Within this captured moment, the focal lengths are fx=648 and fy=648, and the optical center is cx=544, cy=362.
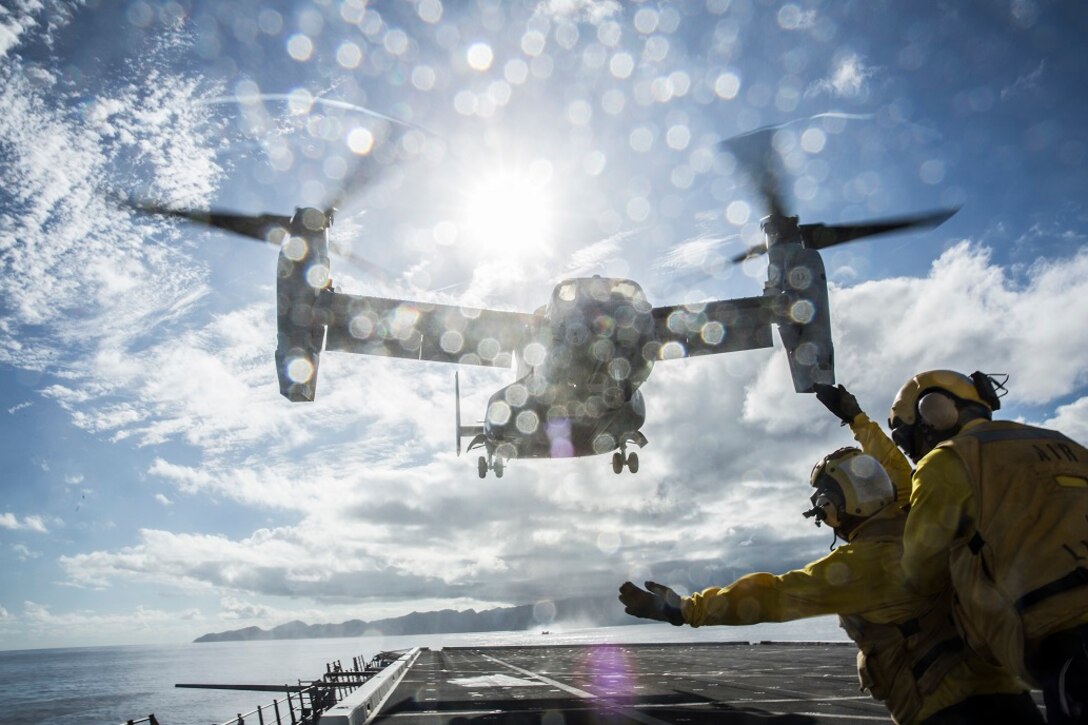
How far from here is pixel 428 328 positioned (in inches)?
865

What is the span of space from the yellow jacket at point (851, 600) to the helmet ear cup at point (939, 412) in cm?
66

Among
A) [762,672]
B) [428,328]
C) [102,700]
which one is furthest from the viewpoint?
[102,700]

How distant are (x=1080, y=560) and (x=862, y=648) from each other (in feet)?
4.35

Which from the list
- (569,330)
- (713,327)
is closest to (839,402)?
(569,330)

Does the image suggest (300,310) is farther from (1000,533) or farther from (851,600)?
(1000,533)

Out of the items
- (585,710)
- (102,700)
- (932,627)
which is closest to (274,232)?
(585,710)

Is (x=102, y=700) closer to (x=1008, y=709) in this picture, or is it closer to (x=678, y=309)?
(x=678, y=309)

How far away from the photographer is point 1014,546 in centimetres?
279

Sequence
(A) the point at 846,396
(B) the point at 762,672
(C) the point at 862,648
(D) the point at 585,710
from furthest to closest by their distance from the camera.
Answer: (B) the point at 762,672 → (D) the point at 585,710 → (A) the point at 846,396 → (C) the point at 862,648

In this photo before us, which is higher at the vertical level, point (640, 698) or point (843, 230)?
point (843, 230)

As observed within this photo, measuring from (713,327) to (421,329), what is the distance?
985cm

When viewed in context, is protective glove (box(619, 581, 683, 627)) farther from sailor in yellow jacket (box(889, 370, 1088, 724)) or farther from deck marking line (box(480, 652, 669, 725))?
deck marking line (box(480, 652, 669, 725))

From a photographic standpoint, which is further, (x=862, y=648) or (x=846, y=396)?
(x=846, y=396)

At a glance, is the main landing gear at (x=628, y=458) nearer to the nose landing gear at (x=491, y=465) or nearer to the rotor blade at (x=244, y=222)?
the nose landing gear at (x=491, y=465)
